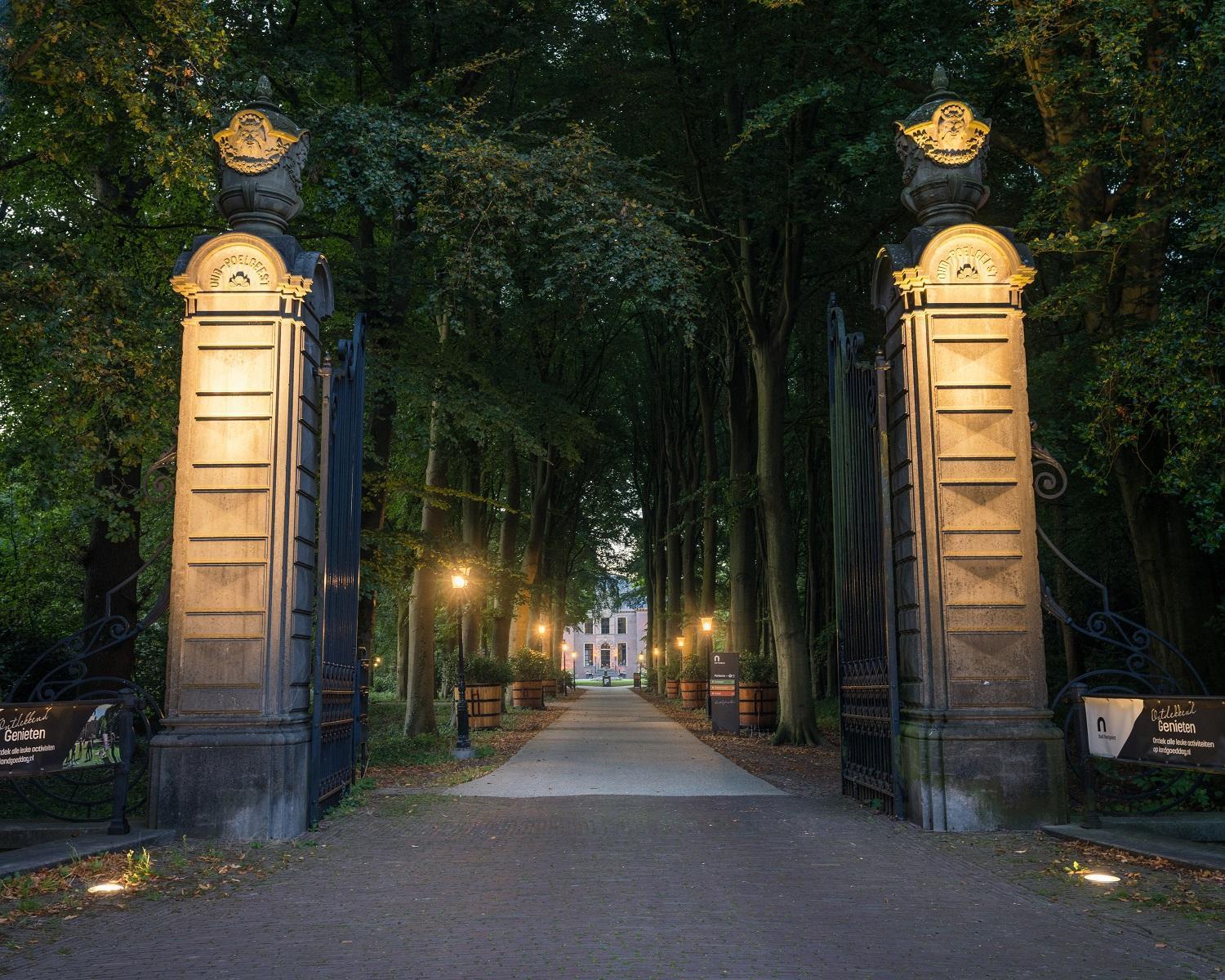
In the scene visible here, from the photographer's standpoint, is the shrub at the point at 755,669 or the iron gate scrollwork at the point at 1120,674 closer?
the iron gate scrollwork at the point at 1120,674

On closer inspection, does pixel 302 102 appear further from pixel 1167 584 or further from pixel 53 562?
pixel 1167 584

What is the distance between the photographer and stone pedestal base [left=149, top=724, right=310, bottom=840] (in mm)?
9156

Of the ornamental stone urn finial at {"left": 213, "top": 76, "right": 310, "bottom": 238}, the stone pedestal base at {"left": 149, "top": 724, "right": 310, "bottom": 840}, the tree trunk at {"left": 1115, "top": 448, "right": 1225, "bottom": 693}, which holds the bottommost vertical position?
the stone pedestal base at {"left": 149, "top": 724, "right": 310, "bottom": 840}

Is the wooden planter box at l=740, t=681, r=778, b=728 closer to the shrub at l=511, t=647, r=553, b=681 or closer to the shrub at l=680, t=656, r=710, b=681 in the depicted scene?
the shrub at l=680, t=656, r=710, b=681

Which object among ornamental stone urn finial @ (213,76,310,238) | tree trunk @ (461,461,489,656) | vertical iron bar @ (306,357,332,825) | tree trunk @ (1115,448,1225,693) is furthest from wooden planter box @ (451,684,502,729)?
tree trunk @ (1115,448,1225,693)

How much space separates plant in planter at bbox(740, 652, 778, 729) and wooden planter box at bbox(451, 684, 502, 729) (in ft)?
18.4

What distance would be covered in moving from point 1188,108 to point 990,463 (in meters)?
3.89

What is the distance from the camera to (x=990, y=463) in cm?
1023

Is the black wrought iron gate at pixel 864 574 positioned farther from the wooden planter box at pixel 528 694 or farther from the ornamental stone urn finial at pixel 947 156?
the wooden planter box at pixel 528 694

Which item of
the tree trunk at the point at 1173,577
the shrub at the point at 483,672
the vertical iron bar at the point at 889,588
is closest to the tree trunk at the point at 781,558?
the shrub at the point at 483,672

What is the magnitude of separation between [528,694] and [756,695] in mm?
12629

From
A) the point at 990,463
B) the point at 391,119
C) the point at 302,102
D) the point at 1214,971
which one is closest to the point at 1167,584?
the point at 990,463

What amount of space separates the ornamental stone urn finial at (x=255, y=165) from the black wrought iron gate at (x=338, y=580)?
1.50 meters

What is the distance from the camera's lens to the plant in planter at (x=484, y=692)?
24.6 m
